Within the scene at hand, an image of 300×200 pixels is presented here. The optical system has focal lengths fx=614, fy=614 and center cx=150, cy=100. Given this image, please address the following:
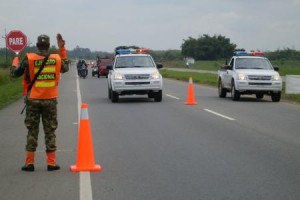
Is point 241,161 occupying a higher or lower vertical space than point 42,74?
lower

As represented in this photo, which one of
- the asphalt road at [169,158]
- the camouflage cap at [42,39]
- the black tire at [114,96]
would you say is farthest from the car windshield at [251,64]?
the camouflage cap at [42,39]

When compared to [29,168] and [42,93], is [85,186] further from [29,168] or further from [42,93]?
[42,93]

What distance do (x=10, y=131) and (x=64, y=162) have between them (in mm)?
4769

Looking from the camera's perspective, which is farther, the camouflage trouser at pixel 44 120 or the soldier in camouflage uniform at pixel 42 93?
the camouflage trouser at pixel 44 120

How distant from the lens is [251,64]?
79.2ft

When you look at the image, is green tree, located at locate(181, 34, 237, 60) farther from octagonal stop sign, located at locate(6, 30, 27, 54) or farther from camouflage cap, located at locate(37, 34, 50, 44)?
camouflage cap, located at locate(37, 34, 50, 44)

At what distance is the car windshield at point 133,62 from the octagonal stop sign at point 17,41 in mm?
6125

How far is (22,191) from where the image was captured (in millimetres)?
7332

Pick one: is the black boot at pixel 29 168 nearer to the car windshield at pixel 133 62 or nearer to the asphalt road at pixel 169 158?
the asphalt road at pixel 169 158

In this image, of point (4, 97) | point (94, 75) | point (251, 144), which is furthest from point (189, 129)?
point (94, 75)

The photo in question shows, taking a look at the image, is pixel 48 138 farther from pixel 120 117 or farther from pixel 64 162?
pixel 120 117

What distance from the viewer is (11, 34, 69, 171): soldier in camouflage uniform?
8516 mm

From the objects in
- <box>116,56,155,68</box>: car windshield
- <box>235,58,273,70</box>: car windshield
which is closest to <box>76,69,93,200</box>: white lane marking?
<box>116,56,155,68</box>: car windshield

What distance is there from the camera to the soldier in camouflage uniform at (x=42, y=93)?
8.52 metres
